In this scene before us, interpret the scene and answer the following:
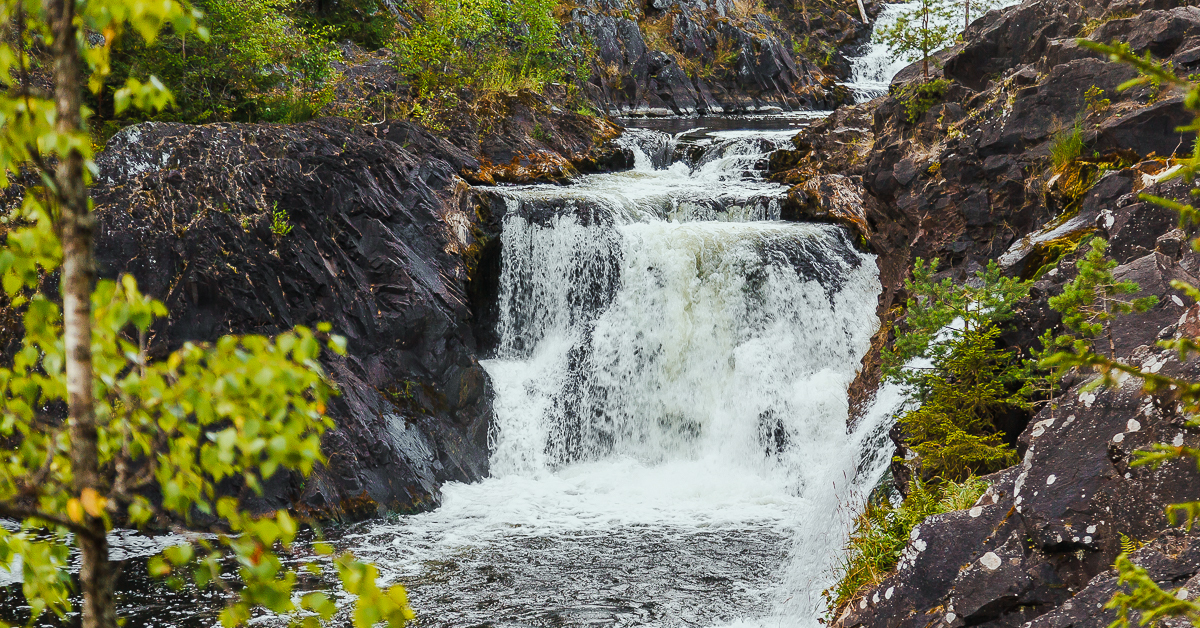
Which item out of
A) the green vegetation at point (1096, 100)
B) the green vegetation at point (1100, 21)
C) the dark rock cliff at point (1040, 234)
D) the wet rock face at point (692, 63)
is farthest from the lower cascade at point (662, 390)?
the wet rock face at point (692, 63)

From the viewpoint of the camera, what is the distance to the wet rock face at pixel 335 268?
9.23 meters

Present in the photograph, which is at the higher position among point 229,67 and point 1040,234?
point 229,67

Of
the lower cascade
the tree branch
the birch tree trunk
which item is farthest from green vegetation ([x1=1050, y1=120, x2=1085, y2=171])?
the tree branch

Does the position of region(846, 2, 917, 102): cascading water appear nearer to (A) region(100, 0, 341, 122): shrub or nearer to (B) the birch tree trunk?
(A) region(100, 0, 341, 122): shrub

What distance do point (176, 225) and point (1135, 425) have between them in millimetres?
9741

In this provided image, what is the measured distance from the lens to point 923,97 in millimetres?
11625

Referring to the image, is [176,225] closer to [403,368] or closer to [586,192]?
[403,368]

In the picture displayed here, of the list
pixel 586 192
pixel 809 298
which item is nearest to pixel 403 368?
pixel 586 192

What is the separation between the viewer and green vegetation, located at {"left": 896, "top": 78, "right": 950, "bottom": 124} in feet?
37.6

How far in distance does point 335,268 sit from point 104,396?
844cm

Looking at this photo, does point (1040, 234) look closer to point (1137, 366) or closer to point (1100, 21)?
point (1100, 21)

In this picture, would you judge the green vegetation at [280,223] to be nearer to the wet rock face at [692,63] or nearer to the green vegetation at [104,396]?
the green vegetation at [104,396]

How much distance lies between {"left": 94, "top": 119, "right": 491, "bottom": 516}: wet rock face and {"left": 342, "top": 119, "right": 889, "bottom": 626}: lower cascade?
742 mm

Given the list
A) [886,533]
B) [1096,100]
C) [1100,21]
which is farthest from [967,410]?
[1100,21]
